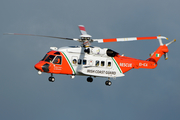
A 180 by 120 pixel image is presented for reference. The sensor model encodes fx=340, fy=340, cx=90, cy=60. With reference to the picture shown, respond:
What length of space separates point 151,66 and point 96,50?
24.0 feet

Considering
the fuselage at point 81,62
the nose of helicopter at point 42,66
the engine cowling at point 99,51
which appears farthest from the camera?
the fuselage at point 81,62

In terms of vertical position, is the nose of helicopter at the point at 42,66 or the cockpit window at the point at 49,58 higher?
the cockpit window at the point at 49,58

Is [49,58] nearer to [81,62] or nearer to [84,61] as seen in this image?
[81,62]

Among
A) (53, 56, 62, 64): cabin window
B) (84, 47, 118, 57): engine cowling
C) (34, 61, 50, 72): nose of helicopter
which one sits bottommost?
(34, 61, 50, 72): nose of helicopter

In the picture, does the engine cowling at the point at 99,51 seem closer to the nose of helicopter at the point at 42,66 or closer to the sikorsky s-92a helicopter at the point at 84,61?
the sikorsky s-92a helicopter at the point at 84,61

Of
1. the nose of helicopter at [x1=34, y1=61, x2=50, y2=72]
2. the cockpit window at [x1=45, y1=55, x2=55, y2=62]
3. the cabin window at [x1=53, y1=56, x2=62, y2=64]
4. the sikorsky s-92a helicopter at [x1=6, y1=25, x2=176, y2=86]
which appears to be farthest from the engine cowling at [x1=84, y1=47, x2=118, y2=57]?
the nose of helicopter at [x1=34, y1=61, x2=50, y2=72]

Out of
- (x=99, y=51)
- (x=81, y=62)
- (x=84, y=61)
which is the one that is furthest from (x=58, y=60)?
(x=99, y=51)

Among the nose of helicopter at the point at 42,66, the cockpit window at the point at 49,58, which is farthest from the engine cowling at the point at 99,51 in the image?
the nose of helicopter at the point at 42,66

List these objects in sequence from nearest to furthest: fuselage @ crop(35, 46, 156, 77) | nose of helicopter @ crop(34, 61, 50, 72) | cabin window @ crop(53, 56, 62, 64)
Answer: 1. nose of helicopter @ crop(34, 61, 50, 72)
2. fuselage @ crop(35, 46, 156, 77)
3. cabin window @ crop(53, 56, 62, 64)

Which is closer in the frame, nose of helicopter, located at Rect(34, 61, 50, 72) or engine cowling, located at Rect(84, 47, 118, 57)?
nose of helicopter, located at Rect(34, 61, 50, 72)

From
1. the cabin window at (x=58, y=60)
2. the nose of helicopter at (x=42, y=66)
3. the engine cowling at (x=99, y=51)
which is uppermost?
the engine cowling at (x=99, y=51)

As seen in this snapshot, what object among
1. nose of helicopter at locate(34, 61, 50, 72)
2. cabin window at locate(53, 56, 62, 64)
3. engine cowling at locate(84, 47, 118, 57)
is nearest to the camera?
nose of helicopter at locate(34, 61, 50, 72)

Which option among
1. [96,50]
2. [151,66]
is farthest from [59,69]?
[151,66]

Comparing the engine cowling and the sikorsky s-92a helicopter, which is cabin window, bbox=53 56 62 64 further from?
the engine cowling
